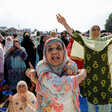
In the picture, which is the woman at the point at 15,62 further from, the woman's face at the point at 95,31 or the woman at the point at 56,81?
the woman at the point at 56,81

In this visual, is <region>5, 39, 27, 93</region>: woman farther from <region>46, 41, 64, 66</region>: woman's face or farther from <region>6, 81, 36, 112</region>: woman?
<region>46, 41, 64, 66</region>: woman's face

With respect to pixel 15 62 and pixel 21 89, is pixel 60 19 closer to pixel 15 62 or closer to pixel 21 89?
pixel 21 89

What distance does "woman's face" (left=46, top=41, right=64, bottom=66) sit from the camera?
1054 mm

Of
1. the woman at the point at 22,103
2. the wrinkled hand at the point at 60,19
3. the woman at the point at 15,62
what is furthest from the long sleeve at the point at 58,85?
the woman at the point at 15,62

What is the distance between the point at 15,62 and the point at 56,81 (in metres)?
2.19

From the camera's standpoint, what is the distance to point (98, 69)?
1761mm

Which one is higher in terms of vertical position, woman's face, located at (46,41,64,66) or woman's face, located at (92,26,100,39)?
woman's face, located at (92,26,100,39)

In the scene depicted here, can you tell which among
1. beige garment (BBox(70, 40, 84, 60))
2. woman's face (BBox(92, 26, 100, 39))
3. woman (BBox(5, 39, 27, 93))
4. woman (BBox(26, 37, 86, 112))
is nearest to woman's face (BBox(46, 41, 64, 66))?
woman (BBox(26, 37, 86, 112))

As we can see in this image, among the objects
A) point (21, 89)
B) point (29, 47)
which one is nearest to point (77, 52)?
point (21, 89)

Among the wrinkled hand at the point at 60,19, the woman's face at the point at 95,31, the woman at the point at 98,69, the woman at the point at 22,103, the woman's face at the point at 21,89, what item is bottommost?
the woman at the point at 22,103

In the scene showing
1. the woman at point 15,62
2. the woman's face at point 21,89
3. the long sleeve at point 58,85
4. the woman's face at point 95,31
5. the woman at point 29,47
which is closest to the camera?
the long sleeve at point 58,85

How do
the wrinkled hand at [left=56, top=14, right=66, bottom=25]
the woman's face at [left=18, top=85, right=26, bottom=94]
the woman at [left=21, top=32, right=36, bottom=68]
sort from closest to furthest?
the wrinkled hand at [left=56, top=14, right=66, bottom=25], the woman's face at [left=18, top=85, right=26, bottom=94], the woman at [left=21, top=32, right=36, bottom=68]

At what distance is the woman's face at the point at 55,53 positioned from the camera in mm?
1054

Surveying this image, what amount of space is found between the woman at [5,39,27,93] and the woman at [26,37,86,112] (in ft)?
6.29
